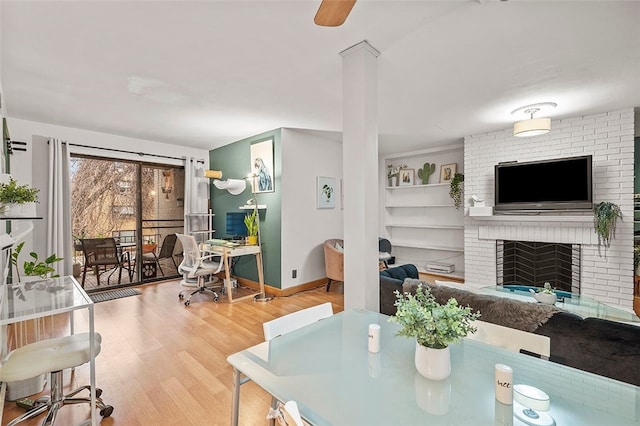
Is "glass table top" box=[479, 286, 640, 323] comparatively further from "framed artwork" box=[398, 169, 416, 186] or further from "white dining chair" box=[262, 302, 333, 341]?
"framed artwork" box=[398, 169, 416, 186]

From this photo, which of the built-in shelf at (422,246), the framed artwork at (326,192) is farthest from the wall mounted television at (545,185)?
the framed artwork at (326,192)

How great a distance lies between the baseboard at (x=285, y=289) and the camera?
414 centimetres

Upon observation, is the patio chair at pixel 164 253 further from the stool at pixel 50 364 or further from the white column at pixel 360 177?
the white column at pixel 360 177

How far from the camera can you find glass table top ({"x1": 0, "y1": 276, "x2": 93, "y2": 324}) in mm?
1397

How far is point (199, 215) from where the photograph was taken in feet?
17.0

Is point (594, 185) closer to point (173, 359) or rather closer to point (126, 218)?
point (173, 359)

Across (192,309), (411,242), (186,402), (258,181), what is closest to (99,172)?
(258,181)

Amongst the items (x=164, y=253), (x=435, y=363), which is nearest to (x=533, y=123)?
(x=435, y=363)

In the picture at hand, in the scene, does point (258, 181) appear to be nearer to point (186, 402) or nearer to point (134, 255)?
point (134, 255)

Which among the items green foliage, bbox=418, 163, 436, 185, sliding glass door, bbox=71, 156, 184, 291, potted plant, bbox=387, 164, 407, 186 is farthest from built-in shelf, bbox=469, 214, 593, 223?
sliding glass door, bbox=71, 156, 184, 291

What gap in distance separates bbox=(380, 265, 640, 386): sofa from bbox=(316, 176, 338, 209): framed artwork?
3.08 m

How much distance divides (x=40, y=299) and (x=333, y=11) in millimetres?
2112

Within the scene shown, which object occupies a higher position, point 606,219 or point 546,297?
point 606,219

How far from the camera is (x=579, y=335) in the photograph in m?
1.49
